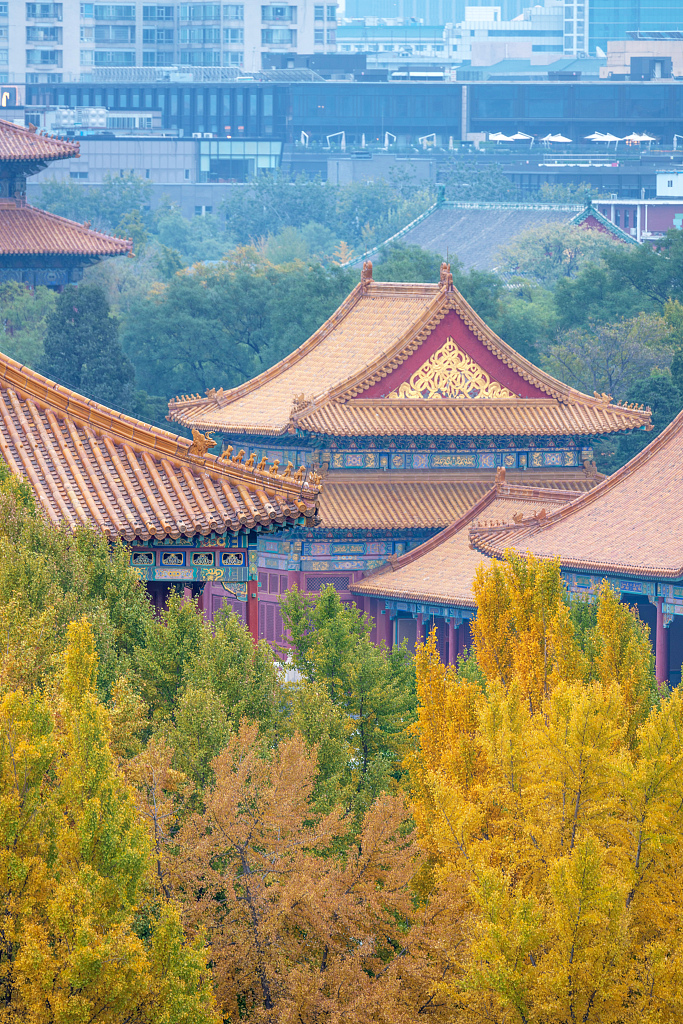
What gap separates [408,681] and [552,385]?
22858 millimetres

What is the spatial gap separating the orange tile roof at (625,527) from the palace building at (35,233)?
28.4 metres

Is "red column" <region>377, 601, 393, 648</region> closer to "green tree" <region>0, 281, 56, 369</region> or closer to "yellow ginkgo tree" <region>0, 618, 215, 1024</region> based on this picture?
"green tree" <region>0, 281, 56, 369</region>

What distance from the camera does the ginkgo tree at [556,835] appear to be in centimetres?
1413

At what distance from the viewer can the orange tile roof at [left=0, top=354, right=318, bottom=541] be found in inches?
818

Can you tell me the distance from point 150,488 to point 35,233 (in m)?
44.4

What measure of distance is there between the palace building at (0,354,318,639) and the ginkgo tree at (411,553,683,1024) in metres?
4.49

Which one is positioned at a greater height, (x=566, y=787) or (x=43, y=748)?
(x=43, y=748)

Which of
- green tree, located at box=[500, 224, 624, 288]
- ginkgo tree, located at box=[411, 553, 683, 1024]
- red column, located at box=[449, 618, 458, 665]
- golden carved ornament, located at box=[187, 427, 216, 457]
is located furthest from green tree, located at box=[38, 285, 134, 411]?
ginkgo tree, located at box=[411, 553, 683, 1024]

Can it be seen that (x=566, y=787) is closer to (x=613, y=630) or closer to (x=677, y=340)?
(x=613, y=630)

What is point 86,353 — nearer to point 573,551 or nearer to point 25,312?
point 25,312

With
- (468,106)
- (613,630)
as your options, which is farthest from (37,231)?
(468,106)

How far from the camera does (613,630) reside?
17.3 metres

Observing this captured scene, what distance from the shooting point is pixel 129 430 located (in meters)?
21.7

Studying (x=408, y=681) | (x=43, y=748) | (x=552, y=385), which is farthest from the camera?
(x=552, y=385)
